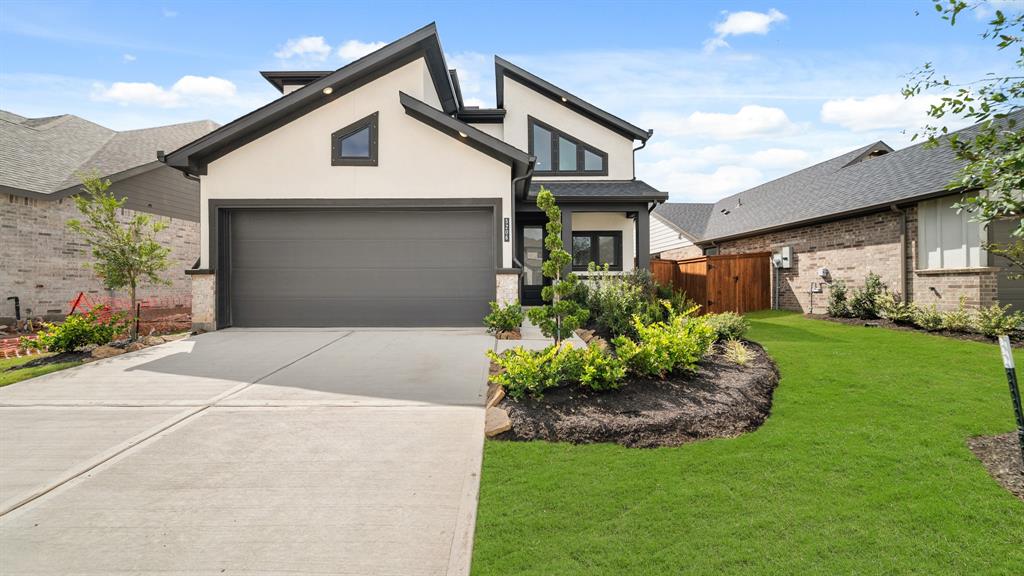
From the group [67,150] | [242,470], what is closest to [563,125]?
[242,470]

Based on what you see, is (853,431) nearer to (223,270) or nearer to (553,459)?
(553,459)

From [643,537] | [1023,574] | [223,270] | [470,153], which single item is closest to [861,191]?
[470,153]

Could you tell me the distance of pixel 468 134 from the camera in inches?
376

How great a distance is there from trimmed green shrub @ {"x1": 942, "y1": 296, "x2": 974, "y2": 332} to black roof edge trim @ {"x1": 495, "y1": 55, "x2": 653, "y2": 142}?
8701 millimetres

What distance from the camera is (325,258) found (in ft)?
32.9

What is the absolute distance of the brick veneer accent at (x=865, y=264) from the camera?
984 centimetres

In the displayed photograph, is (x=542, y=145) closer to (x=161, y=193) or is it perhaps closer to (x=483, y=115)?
(x=483, y=115)

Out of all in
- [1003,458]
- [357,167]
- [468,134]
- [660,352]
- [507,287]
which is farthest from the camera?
[357,167]

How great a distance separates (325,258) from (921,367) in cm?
1095

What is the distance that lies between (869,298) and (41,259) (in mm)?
21777

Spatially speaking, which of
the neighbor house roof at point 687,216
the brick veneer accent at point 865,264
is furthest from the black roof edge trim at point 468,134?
the neighbor house roof at point 687,216

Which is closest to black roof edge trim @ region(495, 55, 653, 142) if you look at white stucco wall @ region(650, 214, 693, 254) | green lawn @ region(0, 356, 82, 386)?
white stucco wall @ region(650, 214, 693, 254)

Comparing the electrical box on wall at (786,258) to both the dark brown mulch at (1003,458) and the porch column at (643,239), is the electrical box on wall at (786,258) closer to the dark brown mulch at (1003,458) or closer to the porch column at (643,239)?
the porch column at (643,239)

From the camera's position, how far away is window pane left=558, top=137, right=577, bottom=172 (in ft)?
46.8
